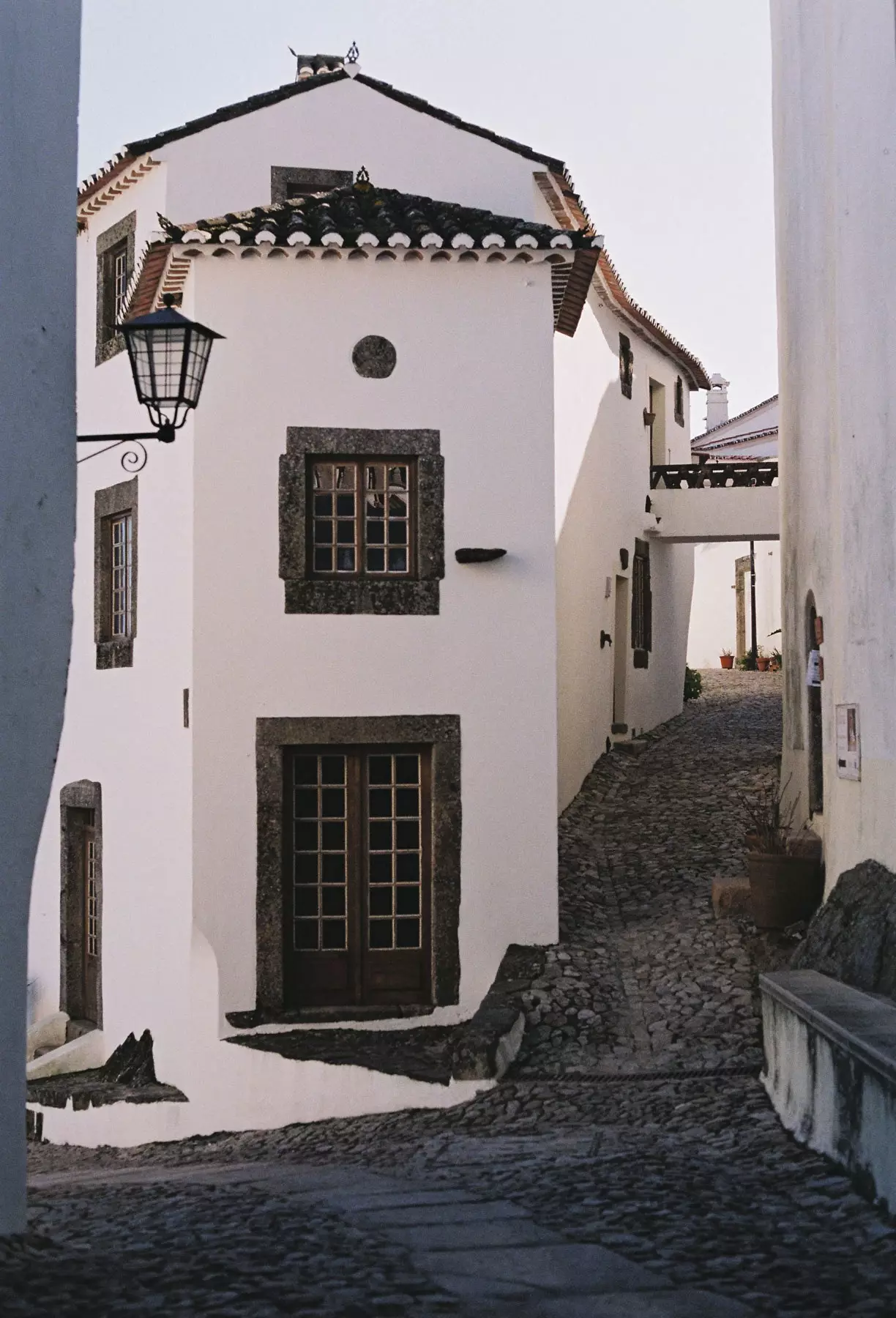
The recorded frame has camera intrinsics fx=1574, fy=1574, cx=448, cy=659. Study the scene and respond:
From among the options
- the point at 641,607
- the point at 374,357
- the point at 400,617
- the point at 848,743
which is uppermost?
the point at 374,357

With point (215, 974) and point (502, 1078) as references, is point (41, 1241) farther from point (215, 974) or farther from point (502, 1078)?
point (215, 974)

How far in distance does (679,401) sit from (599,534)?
6124 mm

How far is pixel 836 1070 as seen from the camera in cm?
645

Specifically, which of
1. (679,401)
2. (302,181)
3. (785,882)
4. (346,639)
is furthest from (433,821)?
(679,401)

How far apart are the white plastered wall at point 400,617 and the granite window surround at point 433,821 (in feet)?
0.24

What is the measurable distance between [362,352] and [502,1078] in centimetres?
542

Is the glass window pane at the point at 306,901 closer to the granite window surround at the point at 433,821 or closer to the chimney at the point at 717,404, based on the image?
the granite window surround at the point at 433,821

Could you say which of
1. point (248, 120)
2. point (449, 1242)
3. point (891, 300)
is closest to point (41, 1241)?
point (449, 1242)

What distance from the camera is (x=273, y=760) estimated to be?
1155 centimetres

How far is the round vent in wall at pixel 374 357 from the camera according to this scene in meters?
11.8

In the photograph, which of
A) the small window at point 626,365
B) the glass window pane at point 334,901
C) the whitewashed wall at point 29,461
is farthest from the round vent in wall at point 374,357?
the small window at point 626,365

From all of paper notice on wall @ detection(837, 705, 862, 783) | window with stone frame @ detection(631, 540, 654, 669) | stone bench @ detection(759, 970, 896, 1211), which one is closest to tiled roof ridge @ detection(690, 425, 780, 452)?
window with stone frame @ detection(631, 540, 654, 669)

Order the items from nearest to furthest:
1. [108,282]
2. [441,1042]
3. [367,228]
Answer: [441,1042] → [367,228] → [108,282]

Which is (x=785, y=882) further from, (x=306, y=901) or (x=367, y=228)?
(x=367, y=228)
